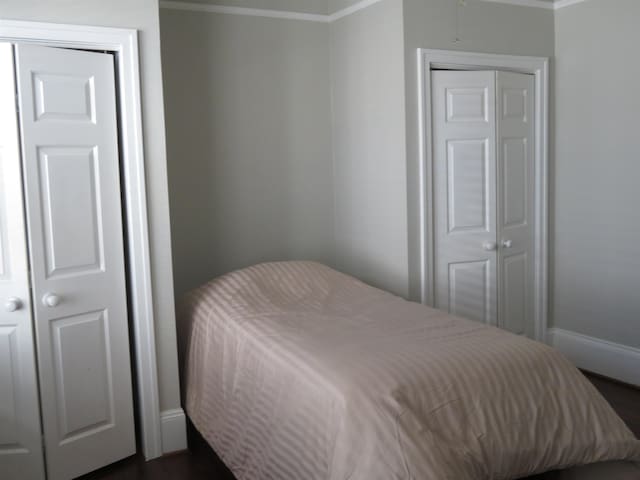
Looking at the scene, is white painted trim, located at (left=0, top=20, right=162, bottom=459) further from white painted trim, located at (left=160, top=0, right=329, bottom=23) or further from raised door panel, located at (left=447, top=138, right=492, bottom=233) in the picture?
raised door panel, located at (left=447, top=138, right=492, bottom=233)

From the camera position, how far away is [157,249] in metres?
3.10

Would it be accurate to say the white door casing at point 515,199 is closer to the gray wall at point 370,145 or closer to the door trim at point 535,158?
the door trim at point 535,158

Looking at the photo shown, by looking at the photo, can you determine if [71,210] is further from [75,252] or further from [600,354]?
[600,354]

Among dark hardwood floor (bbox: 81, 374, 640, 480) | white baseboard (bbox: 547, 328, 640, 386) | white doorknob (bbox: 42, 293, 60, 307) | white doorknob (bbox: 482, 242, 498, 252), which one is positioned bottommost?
dark hardwood floor (bbox: 81, 374, 640, 480)

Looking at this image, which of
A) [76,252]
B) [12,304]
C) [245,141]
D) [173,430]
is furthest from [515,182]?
[12,304]

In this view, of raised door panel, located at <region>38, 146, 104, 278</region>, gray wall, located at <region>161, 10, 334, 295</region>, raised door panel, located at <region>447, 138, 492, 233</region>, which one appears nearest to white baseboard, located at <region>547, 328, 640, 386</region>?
raised door panel, located at <region>447, 138, 492, 233</region>

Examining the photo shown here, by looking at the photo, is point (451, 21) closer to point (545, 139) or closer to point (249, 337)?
point (545, 139)

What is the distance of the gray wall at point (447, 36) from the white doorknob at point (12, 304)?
204 cm

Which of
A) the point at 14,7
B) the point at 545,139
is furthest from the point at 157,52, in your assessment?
the point at 545,139

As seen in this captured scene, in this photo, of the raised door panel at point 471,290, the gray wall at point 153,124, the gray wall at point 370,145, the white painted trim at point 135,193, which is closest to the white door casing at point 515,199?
the raised door panel at point 471,290

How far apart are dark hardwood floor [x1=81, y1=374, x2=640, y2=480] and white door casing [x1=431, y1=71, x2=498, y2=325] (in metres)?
1.07

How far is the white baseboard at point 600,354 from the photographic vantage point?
388 cm

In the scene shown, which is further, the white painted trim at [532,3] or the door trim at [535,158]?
the white painted trim at [532,3]

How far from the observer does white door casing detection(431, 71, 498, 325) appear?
12.4 ft
